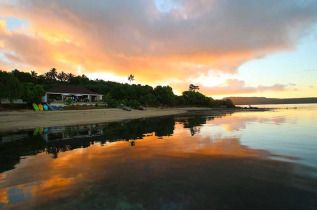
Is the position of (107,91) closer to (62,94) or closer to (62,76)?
(62,94)

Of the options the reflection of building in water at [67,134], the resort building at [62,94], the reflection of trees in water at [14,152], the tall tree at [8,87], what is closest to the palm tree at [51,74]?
the resort building at [62,94]

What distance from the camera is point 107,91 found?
82000 mm

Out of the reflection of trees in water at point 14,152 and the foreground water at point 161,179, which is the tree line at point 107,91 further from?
the foreground water at point 161,179

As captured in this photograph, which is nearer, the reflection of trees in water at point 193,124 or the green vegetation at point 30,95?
the reflection of trees in water at point 193,124

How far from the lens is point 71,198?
214 inches

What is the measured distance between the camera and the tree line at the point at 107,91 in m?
35.2

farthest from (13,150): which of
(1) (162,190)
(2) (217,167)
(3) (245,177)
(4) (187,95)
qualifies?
(4) (187,95)

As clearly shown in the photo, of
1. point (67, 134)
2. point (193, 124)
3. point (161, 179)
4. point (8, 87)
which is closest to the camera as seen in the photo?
point (161, 179)

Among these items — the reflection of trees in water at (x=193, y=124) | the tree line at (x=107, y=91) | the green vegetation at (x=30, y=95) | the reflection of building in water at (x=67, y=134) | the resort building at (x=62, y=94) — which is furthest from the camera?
the resort building at (x=62, y=94)

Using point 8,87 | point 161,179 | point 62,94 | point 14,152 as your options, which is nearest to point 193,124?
point 161,179

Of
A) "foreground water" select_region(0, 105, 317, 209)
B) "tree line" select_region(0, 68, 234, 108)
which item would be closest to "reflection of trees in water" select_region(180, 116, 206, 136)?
"foreground water" select_region(0, 105, 317, 209)

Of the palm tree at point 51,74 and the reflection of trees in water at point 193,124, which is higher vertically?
the palm tree at point 51,74

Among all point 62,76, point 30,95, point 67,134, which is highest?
point 62,76

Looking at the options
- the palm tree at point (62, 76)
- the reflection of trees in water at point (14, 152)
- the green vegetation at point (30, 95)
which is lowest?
the reflection of trees in water at point (14, 152)
